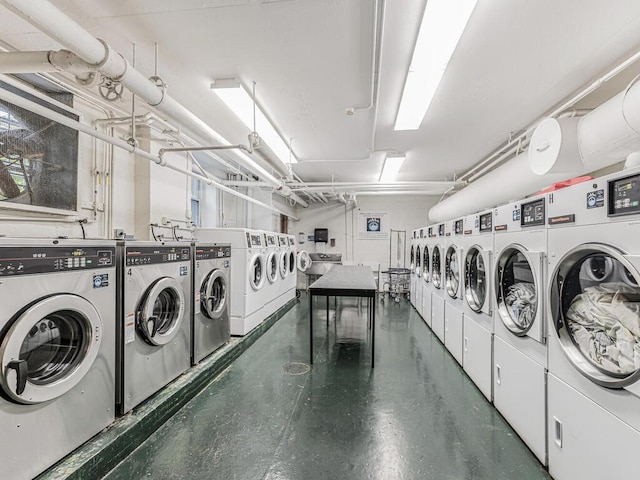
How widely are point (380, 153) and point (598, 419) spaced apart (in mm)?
3935

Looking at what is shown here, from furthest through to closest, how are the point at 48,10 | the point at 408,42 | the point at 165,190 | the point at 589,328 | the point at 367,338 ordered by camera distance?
the point at 367,338, the point at 165,190, the point at 408,42, the point at 589,328, the point at 48,10

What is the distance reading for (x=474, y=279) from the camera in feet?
9.66

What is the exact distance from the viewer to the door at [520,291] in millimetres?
1792

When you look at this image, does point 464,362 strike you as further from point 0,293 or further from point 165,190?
point 165,190

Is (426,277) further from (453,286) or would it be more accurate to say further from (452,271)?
(453,286)

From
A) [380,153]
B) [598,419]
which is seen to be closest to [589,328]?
[598,419]

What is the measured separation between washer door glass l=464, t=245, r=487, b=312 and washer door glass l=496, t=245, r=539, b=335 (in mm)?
413

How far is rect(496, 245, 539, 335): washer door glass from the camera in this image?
2.01m

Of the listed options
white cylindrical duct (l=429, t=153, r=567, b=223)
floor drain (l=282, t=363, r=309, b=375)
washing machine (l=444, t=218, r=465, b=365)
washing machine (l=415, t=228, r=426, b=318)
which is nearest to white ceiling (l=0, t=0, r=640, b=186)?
white cylindrical duct (l=429, t=153, r=567, b=223)

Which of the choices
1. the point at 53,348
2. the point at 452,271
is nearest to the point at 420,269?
the point at 452,271

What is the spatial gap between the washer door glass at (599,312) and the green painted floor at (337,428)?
898 millimetres

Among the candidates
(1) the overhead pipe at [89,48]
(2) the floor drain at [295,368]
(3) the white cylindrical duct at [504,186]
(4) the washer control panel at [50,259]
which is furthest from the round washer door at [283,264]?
(4) the washer control panel at [50,259]

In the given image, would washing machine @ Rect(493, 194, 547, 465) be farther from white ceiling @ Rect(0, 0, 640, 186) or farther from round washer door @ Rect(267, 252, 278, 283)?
round washer door @ Rect(267, 252, 278, 283)

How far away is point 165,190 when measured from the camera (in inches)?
146
